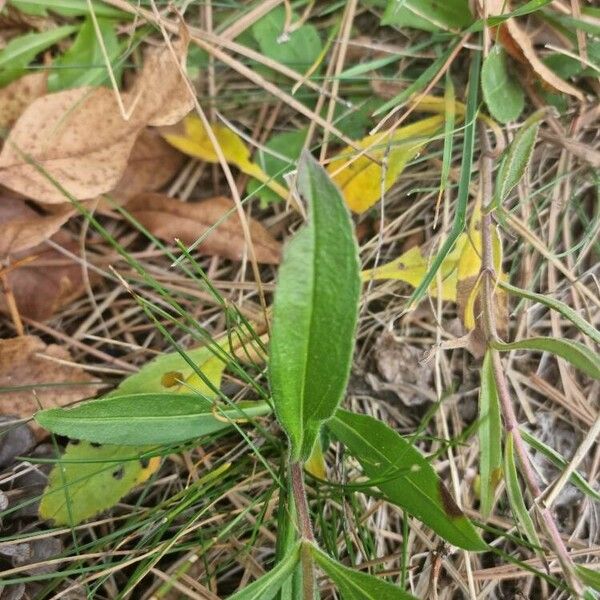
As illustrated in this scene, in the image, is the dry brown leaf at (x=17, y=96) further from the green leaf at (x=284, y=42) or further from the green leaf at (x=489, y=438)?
the green leaf at (x=489, y=438)

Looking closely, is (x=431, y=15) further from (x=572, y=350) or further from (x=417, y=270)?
(x=572, y=350)

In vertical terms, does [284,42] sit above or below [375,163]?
above

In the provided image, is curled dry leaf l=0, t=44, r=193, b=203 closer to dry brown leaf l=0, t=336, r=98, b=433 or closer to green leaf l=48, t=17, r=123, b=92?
green leaf l=48, t=17, r=123, b=92

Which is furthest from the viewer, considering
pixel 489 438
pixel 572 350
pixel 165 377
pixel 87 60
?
pixel 87 60

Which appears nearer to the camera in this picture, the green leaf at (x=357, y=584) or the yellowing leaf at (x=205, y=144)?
the green leaf at (x=357, y=584)

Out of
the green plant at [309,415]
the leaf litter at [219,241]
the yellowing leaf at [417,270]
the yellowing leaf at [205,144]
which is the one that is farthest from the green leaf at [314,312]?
the yellowing leaf at [205,144]

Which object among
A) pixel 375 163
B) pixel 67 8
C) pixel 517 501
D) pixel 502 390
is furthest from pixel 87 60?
pixel 517 501
